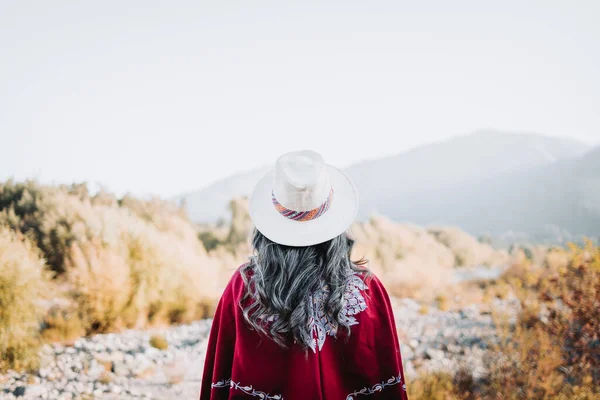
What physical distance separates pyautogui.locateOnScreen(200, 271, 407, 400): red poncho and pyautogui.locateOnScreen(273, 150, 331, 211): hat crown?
0.48m

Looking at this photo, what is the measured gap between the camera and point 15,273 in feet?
10.8

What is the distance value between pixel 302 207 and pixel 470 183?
52.2ft

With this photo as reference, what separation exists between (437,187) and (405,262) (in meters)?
9.85

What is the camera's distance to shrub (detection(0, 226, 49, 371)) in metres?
3.11

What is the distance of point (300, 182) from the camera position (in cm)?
162

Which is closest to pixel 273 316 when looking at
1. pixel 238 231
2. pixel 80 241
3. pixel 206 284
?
pixel 80 241

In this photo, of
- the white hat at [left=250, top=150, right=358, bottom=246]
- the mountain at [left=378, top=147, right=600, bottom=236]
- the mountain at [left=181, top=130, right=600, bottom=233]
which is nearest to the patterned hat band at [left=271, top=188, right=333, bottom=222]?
the white hat at [left=250, top=150, right=358, bottom=246]

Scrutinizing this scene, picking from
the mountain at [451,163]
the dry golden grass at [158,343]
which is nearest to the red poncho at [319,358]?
the dry golden grass at [158,343]

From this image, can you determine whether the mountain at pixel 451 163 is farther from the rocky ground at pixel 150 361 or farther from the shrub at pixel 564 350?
the shrub at pixel 564 350

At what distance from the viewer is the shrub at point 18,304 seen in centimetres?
311

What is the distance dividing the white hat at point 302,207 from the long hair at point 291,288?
11 centimetres

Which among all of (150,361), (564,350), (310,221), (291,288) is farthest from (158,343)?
(564,350)

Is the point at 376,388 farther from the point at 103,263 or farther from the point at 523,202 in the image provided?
the point at 523,202

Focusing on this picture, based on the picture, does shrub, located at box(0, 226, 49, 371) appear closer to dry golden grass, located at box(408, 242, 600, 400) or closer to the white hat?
the white hat
